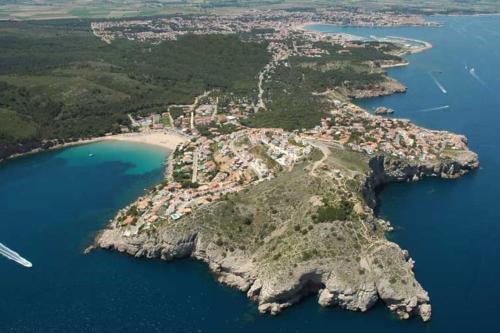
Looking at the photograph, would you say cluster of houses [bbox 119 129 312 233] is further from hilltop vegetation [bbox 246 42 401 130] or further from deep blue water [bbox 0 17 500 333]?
hilltop vegetation [bbox 246 42 401 130]

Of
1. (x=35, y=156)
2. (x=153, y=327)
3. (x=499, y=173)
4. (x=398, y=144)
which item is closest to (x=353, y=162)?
(x=398, y=144)

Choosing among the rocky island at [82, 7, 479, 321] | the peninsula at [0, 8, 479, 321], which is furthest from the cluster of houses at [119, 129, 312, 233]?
the peninsula at [0, 8, 479, 321]

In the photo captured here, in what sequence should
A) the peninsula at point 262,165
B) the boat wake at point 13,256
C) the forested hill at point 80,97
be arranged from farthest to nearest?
the forested hill at point 80,97, the boat wake at point 13,256, the peninsula at point 262,165

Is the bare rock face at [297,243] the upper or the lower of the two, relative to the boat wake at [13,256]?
upper

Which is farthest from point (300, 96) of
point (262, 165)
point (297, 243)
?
point (297, 243)

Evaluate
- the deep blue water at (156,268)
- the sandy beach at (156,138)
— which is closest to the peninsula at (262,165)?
the sandy beach at (156,138)

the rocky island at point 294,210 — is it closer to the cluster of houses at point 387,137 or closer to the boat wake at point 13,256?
the cluster of houses at point 387,137
